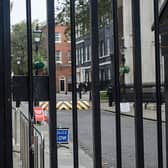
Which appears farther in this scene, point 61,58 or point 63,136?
point 63,136

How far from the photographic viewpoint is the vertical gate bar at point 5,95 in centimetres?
271

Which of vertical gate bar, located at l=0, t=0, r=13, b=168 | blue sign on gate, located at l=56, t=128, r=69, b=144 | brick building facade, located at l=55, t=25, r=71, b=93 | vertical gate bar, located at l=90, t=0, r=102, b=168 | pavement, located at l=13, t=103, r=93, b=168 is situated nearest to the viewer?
vertical gate bar, located at l=0, t=0, r=13, b=168

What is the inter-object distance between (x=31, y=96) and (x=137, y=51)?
743mm

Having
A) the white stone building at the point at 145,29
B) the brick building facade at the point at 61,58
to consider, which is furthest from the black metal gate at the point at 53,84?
the white stone building at the point at 145,29

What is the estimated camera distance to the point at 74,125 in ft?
9.47

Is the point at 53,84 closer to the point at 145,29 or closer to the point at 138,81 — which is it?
the point at 138,81

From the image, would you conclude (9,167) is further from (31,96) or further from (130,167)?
(130,167)

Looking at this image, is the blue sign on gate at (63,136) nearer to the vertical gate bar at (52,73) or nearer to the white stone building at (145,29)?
the white stone building at (145,29)

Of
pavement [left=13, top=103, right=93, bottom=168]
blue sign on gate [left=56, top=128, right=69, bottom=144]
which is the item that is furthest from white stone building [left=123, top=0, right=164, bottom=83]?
pavement [left=13, top=103, right=93, bottom=168]

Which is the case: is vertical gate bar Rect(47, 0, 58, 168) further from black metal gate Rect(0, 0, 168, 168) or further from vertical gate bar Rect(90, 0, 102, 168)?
vertical gate bar Rect(90, 0, 102, 168)

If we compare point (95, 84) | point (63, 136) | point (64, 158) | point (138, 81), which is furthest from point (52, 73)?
point (64, 158)

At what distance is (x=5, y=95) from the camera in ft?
8.92

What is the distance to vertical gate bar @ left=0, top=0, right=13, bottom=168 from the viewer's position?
107 inches

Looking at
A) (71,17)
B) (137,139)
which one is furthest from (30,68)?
(137,139)
